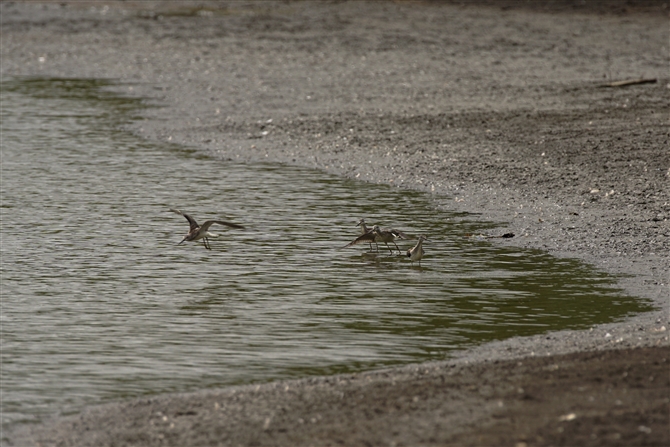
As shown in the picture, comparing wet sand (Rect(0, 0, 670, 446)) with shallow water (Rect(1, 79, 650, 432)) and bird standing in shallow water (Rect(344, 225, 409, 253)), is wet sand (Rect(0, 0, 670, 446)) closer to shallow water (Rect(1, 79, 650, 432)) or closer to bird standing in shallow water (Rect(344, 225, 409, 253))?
shallow water (Rect(1, 79, 650, 432))

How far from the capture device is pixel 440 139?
15.8 meters

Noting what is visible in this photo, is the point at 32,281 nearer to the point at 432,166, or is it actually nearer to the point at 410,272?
the point at 410,272

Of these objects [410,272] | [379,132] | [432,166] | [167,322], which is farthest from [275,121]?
[167,322]

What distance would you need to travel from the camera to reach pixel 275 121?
57.6 ft

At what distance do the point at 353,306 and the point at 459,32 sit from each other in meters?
18.3

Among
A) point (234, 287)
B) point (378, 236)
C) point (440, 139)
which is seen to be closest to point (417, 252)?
point (378, 236)

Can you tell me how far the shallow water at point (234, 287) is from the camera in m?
7.66

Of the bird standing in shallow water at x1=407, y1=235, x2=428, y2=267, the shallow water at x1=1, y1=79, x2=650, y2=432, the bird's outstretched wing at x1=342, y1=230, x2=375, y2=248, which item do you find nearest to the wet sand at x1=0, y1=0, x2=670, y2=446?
the shallow water at x1=1, y1=79, x2=650, y2=432

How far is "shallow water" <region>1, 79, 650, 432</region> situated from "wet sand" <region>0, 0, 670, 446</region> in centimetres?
41

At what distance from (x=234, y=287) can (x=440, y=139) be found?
22.5ft

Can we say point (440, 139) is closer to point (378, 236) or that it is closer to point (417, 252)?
point (378, 236)

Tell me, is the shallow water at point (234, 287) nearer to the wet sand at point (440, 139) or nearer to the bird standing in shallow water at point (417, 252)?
the bird standing in shallow water at point (417, 252)

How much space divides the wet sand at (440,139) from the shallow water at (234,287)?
1.34ft

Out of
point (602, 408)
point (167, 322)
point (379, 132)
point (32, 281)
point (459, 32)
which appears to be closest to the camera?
point (602, 408)
